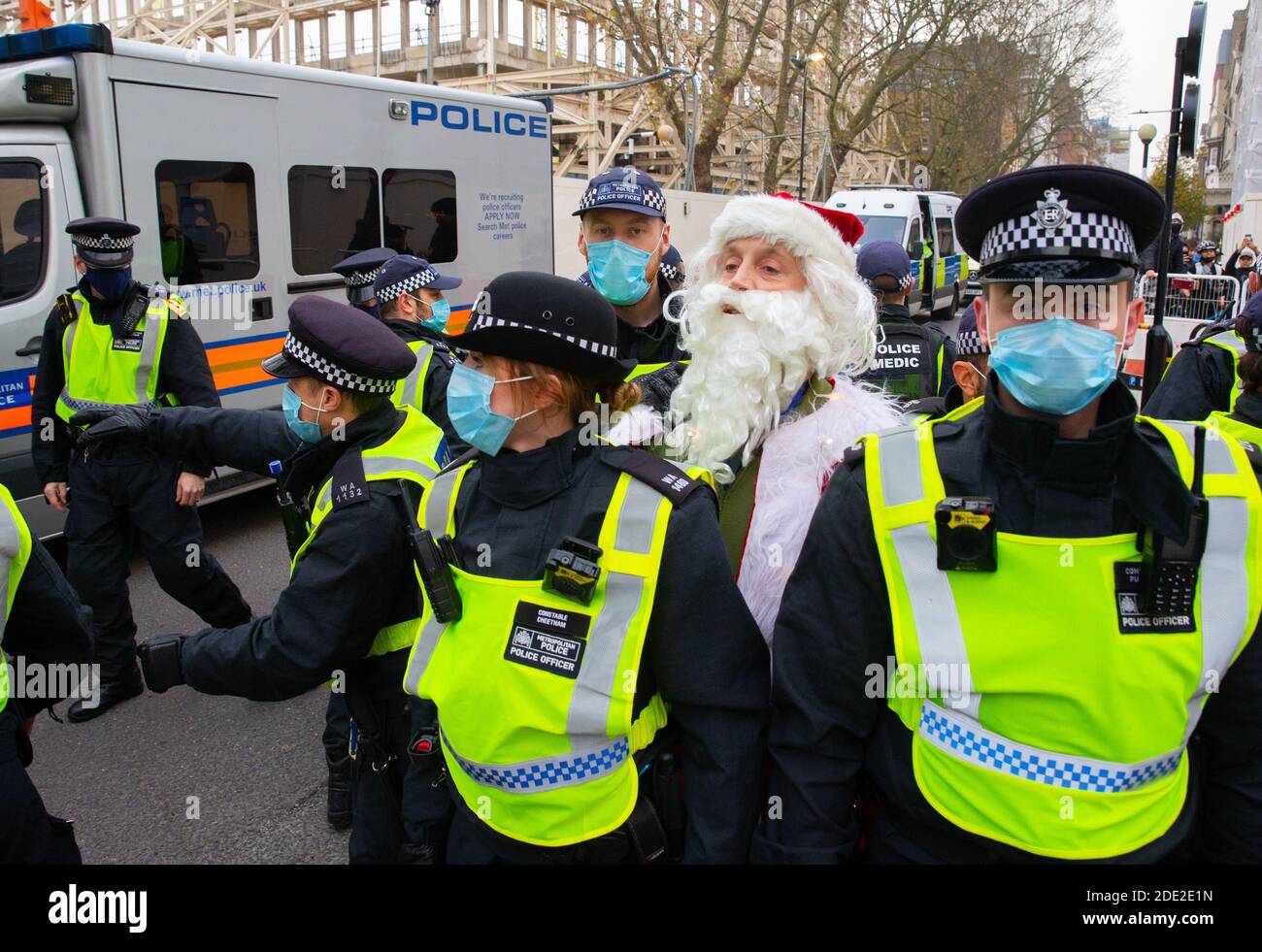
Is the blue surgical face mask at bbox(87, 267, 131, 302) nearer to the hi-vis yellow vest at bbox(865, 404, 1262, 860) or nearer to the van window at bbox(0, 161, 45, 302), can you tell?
the van window at bbox(0, 161, 45, 302)

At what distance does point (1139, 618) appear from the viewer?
139 centimetres

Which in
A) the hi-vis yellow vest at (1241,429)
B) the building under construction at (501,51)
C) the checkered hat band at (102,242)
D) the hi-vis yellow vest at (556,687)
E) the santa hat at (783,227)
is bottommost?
the hi-vis yellow vest at (556,687)

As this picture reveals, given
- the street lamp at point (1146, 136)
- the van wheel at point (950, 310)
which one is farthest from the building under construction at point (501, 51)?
the street lamp at point (1146, 136)

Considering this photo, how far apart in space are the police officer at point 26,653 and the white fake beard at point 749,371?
4.95 ft

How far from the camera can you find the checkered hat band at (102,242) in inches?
171

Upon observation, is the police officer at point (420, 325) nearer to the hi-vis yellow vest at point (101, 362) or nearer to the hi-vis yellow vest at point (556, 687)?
the hi-vis yellow vest at point (101, 362)

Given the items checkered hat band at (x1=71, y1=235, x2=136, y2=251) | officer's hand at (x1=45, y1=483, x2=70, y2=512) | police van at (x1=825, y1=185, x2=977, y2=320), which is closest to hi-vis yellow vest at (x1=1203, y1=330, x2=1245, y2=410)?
checkered hat band at (x1=71, y1=235, x2=136, y2=251)

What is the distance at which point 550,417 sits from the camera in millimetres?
1896

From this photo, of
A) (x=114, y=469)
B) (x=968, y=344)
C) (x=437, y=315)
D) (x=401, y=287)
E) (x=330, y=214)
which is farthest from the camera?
(x=330, y=214)

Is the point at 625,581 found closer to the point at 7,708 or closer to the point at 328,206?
the point at 7,708

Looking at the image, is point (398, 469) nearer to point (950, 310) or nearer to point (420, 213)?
point (420, 213)

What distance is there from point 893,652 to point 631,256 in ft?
6.83


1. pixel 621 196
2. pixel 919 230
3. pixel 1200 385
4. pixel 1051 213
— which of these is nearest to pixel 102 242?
pixel 621 196
